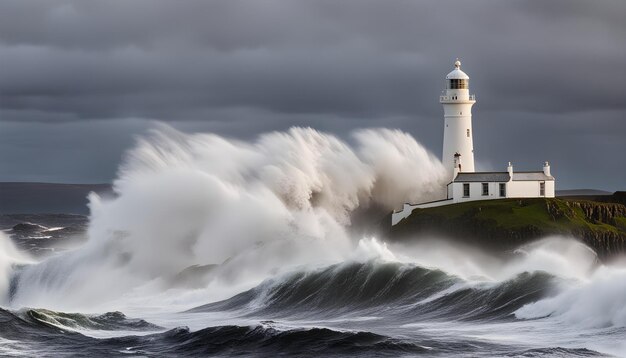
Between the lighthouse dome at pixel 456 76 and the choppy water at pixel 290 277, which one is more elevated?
the lighthouse dome at pixel 456 76

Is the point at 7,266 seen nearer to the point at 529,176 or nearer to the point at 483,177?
the point at 483,177

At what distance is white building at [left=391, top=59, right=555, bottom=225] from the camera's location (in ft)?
169

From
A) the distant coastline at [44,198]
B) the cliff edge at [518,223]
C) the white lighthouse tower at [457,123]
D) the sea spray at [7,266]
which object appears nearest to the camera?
the sea spray at [7,266]

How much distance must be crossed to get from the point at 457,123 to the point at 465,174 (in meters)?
3.23

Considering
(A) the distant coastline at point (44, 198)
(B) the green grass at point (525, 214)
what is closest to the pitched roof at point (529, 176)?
(B) the green grass at point (525, 214)

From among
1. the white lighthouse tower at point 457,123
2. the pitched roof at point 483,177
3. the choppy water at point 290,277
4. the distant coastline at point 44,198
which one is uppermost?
the distant coastline at point 44,198

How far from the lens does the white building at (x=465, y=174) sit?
5144 cm

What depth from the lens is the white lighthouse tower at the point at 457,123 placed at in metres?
54.6

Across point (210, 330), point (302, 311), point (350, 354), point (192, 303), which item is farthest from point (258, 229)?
point (350, 354)

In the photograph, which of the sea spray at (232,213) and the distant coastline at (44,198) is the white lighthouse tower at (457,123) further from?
the distant coastline at (44,198)

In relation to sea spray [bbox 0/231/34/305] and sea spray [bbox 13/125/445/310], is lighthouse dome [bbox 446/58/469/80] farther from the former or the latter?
sea spray [bbox 0/231/34/305]

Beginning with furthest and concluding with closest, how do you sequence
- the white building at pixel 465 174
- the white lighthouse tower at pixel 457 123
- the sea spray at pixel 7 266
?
the white lighthouse tower at pixel 457 123
the white building at pixel 465 174
the sea spray at pixel 7 266

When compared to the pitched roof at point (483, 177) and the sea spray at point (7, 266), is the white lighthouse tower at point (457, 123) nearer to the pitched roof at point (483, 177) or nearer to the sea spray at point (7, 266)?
the pitched roof at point (483, 177)

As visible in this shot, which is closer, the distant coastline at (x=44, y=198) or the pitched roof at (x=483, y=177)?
the pitched roof at (x=483, y=177)
